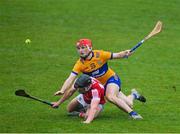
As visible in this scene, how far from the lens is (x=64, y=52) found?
2158 centimetres

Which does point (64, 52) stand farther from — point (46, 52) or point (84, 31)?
point (84, 31)

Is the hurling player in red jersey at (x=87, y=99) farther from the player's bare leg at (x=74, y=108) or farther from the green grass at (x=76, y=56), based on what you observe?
the green grass at (x=76, y=56)

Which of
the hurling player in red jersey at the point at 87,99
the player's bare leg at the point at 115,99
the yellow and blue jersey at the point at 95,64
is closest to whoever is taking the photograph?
the hurling player in red jersey at the point at 87,99

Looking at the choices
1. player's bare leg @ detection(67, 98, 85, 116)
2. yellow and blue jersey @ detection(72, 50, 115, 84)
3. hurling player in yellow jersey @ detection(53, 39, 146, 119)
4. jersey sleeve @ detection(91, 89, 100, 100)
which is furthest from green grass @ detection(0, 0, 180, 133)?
yellow and blue jersey @ detection(72, 50, 115, 84)

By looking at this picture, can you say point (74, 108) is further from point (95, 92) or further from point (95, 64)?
point (95, 64)

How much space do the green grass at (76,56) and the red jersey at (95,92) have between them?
52 centimetres

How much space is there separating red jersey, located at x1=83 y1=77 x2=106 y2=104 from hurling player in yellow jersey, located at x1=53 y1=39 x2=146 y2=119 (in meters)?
0.18

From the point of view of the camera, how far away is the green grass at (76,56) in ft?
44.6

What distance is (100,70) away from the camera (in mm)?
14227

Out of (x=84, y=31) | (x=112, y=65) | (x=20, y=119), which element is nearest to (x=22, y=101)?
(x=20, y=119)

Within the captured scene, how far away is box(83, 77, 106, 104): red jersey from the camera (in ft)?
44.7

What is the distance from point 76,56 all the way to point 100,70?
6.91 meters

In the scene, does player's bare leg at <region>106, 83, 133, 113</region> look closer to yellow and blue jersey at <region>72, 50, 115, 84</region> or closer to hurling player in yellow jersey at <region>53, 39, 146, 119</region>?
hurling player in yellow jersey at <region>53, 39, 146, 119</region>

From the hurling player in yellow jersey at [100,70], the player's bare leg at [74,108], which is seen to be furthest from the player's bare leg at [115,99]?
the player's bare leg at [74,108]
